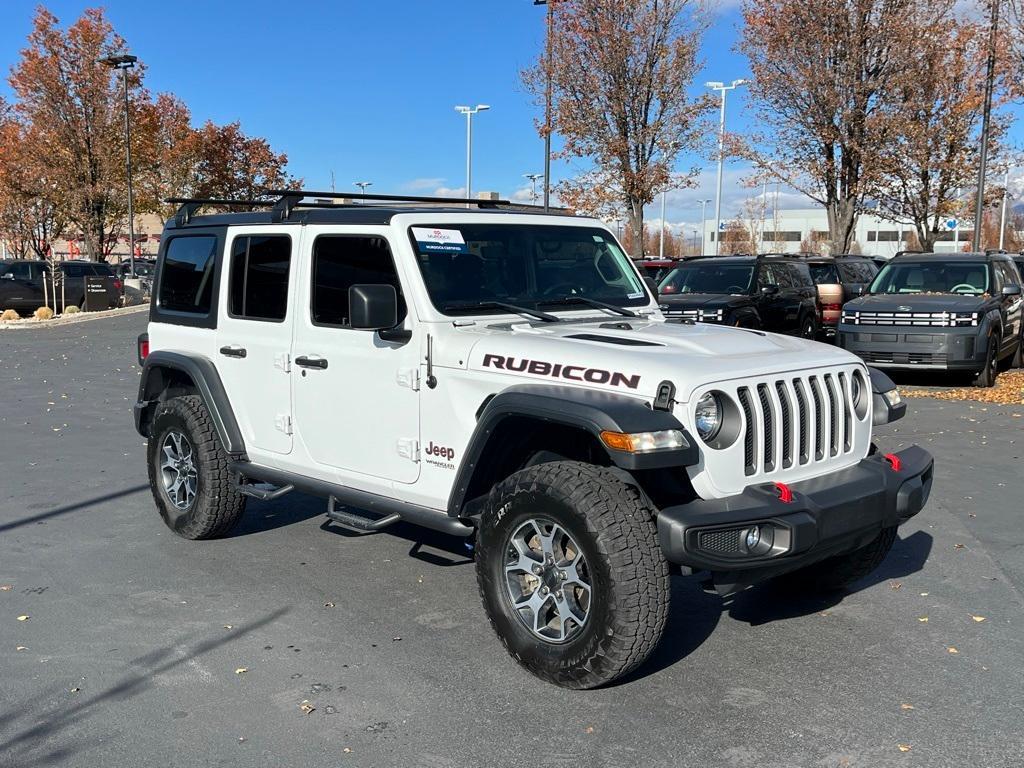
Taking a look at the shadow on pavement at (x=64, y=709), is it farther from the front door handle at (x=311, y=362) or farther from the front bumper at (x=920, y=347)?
the front bumper at (x=920, y=347)

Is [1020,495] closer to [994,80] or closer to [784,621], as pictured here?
[784,621]

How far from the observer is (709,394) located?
391 centimetres

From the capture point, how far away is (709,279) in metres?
14.9

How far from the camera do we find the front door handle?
5125 mm

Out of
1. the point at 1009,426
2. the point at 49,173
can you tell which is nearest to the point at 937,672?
the point at 1009,426

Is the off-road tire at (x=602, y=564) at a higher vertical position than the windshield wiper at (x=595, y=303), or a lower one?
lower

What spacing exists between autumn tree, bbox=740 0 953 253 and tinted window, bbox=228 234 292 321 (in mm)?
20550

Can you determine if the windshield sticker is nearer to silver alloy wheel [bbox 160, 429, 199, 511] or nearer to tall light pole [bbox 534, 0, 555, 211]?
silver alloy wheel [bbox 160, 429, 199, 511]

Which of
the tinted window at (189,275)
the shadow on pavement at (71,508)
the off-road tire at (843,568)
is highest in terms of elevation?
the tinted window at (189,275)

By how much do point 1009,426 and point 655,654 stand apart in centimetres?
724

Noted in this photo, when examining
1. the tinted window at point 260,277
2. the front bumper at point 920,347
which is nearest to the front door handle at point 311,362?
the tinted window at point 260,277

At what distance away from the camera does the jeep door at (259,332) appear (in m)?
5.41

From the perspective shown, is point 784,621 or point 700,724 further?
point 784,621

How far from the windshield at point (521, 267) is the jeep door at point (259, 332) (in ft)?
3.16
